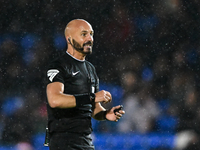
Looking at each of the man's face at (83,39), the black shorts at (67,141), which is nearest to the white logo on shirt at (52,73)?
the man's face at (83,39)

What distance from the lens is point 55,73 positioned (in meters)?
2.20

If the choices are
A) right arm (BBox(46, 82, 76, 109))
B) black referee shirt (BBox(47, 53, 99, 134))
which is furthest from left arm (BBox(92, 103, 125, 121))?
right arm (BBox(46, 82, 76, 109))

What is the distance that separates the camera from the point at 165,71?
6176 mm

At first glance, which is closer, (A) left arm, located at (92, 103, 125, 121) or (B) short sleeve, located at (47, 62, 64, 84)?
(B) short sleeve, located at (47, 62, 64, 84)

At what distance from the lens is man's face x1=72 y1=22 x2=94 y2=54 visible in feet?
7.87

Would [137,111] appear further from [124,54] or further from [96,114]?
[96,114]

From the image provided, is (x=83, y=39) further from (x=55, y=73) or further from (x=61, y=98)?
(x=61, y=98)

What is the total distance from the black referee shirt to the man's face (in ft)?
0.34

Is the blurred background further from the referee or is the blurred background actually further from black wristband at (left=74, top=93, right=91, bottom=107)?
black wristband at (left=74, top=93, right=91, bottom=107)

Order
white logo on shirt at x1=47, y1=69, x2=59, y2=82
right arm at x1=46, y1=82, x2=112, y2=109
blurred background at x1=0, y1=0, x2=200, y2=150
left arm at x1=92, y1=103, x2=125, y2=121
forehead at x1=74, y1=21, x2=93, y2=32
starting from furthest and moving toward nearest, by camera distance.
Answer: blurred background at x1=0, y1=0, x2=200, y2=150 → forehead at x1=74, y1=21, x2=93, y2=32 → left arm at x1=92, y1=103, x2=125, y2=121 → white logo on shirt at x1=47, y1=69, x2=59, y2=82 → right arm at x1=46, y1=82, x2=112, y2=109

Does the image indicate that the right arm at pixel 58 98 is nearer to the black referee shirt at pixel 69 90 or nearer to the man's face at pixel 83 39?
the black referee shirt at pixel 69 90

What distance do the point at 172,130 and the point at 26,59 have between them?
9.39 feet

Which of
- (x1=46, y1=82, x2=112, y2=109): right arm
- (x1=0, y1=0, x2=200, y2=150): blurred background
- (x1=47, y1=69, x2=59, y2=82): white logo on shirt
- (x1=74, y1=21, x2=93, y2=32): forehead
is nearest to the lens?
(x1=46, y1=82, x2=112, y2=109): right arm

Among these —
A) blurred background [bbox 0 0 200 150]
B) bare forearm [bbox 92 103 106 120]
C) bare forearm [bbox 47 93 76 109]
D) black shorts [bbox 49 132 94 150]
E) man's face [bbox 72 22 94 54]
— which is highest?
blurred background [bbox 0 0 200 150]
